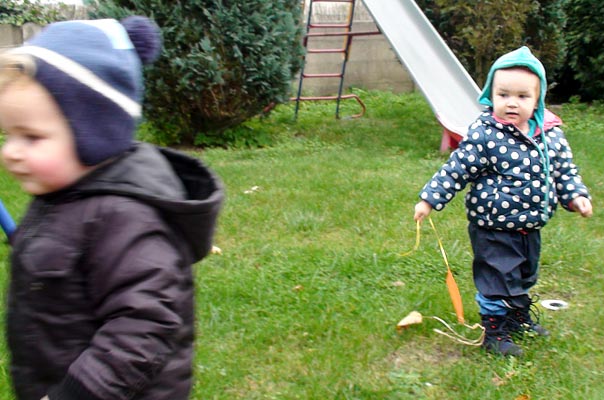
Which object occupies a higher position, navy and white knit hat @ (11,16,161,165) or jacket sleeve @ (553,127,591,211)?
navy and white knit hat @ (11,16,161,165)

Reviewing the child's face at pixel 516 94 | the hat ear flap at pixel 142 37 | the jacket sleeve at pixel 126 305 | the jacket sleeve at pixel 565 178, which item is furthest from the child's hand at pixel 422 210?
the jacket sleeve at pixel 126 305

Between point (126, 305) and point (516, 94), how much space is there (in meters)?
2.24

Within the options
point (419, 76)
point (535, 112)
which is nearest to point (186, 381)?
point (535, 112)

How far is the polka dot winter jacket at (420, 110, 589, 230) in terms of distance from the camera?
319cm

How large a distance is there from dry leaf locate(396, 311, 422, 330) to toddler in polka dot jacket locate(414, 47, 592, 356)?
1.14 ft

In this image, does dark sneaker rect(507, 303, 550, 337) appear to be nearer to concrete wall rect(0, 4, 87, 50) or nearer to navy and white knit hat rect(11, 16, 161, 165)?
navy and white knit hat rect(11, 16, 161, 165)

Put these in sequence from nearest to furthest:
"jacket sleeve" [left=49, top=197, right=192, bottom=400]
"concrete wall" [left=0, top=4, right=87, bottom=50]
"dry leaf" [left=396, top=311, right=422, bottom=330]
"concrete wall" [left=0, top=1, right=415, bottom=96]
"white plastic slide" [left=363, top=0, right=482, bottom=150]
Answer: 1. "jacket sleeve" [left=49, top=197, right=192, bottom=400]
2. "dry leaf" [left=396, top=311, right=422, bottom=330]
3. "white plastic slide" [left=363, top=0, right=482, bottom=150]
4. "concrete wall" [left=0, top=4, right=87, bottom=50]
5. "concrete wall" [left=0, top=1, right=415, bottom=96]

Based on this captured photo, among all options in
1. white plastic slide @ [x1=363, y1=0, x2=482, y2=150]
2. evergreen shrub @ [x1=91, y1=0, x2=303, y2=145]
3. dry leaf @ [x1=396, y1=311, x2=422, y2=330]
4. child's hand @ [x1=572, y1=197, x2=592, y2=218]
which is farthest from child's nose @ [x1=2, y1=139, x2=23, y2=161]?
white plastic slide @ [x1=363, y1=0, x2=482, y2=150]

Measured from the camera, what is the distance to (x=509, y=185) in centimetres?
320

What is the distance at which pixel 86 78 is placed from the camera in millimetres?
1489

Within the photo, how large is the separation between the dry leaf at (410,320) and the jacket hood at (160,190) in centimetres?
198

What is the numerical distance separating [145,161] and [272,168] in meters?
5.03

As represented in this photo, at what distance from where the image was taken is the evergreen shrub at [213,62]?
7.26 metres

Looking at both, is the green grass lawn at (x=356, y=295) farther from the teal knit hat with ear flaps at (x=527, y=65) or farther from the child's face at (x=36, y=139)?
the child's face at (x=36, y=139)
